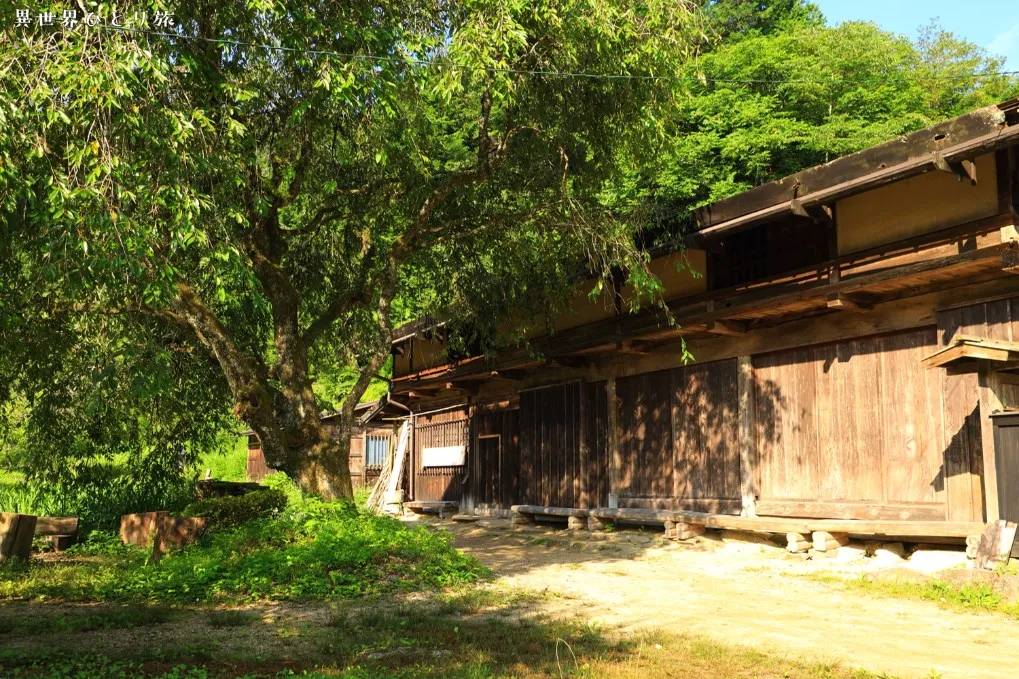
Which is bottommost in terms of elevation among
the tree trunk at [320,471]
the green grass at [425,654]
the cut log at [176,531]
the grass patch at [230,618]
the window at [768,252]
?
the grass patch at [230,618]

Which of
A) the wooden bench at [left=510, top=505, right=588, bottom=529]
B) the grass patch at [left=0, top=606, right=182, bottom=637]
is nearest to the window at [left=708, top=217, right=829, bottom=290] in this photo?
the wooden bench at [left=510, top=505, right=588, bottom=529]

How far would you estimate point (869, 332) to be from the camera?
1239 centimetres

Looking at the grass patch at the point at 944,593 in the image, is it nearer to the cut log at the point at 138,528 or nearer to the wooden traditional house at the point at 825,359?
the wooden traditional house at the point at 825,359

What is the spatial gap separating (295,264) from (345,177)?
1.63m

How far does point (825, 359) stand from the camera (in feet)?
42.9

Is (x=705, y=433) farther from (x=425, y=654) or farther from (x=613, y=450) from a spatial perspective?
(x=425, y=654)

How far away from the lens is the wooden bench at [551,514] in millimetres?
17141

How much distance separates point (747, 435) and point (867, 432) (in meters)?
2.04

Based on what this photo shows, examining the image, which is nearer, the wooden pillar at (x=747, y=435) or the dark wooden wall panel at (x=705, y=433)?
the wooden pillar at (x=747, y=435)

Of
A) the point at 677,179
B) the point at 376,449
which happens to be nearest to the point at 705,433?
the point at 677,179

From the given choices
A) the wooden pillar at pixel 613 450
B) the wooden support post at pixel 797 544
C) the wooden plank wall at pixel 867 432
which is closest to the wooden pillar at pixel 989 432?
the wooden plank wall at pixel 867 432

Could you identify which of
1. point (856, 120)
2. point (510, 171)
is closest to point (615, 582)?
point (510, 171)

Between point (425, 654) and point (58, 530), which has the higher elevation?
point (58, 530)

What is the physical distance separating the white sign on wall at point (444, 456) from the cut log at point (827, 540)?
11.3m
